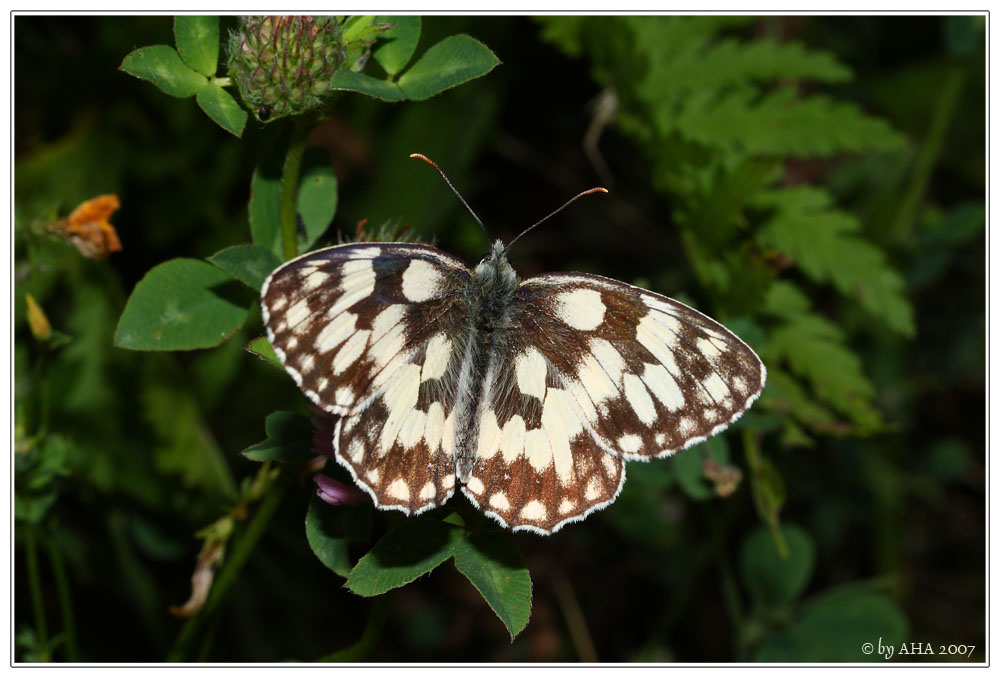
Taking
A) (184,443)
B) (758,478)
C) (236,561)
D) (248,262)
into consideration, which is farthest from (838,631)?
(248,262)

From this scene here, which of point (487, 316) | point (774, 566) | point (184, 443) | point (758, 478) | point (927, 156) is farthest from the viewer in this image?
point (927, 156)

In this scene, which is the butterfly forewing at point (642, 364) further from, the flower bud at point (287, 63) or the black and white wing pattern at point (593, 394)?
the flower bud at point (287, 63)

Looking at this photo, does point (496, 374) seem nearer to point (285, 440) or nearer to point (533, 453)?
point (533, 453)

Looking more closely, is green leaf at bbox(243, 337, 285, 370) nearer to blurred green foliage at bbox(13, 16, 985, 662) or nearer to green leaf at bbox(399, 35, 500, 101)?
blurred green foliage at bbox(13, 16, 985, 662)

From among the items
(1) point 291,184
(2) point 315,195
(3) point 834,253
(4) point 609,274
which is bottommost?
(4) point 609,274

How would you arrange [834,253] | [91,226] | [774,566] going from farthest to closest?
[774,566], [834,253], [91,226]

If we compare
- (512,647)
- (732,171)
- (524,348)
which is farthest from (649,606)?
(524,348)

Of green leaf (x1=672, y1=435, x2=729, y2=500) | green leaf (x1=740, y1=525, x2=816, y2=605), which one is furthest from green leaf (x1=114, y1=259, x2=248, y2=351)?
green leaf (x1=740, y1=525, x2=816, y2=605)
